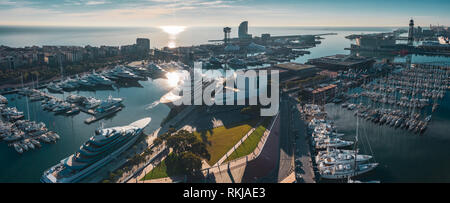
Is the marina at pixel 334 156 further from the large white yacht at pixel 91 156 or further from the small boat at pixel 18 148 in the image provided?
the small boat at pixel 18 148

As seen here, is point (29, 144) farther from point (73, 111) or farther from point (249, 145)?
point (249, 145)

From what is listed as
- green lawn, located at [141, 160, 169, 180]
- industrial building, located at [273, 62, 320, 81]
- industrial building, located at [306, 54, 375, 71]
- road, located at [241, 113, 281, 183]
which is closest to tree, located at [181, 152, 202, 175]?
green lawn, located at [141, 160, 169, 180]

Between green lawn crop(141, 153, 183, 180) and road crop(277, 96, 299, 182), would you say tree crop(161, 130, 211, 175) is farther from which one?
road crop(277, 96, 299, 182)

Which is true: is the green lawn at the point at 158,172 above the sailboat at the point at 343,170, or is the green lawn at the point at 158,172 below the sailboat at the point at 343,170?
above

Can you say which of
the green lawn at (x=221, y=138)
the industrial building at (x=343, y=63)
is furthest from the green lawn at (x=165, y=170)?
the industrial building at (x=343, y=63)

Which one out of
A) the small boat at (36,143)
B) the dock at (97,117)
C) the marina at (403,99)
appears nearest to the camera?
the small boat at (36,143)
